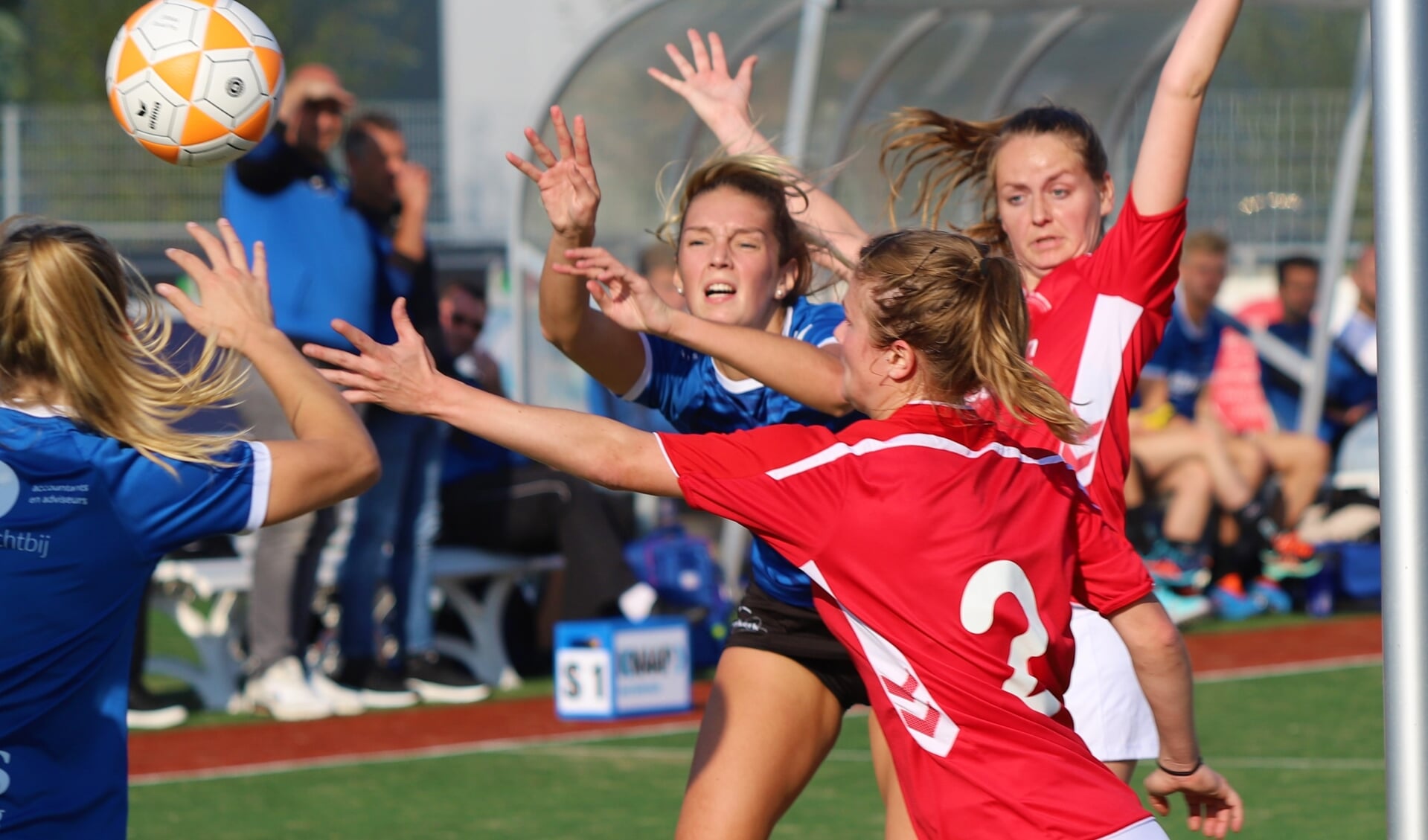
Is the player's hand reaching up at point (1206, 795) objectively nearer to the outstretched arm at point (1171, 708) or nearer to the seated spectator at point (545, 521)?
the outstretched arm at point (1171, 708)

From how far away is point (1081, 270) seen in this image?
362 cm

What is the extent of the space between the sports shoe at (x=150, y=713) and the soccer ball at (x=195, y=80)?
3.47 metres

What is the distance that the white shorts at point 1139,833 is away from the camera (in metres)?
2.71

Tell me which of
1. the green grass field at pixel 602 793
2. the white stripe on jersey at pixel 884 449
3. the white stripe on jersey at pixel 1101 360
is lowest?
the green grass field at pixel 602 793

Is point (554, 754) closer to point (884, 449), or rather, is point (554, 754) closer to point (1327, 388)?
point (884, 449)

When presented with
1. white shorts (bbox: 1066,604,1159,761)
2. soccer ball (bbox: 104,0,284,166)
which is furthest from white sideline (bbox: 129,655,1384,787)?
white shorts (bbox: 1066,604,1159,761)

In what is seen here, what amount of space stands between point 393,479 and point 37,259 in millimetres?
4835

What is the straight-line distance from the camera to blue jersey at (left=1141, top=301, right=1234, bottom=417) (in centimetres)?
1079

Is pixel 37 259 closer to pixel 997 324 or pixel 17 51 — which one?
pixel 997 324

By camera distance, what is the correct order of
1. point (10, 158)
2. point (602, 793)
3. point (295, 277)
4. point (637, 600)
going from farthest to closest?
point (10, 158), point (637, 600), point (295, 277), point (602, 793)

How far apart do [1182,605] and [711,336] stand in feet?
23.7

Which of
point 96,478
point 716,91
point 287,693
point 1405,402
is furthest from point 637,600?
point 1405,402

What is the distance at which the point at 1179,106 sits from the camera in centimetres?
330

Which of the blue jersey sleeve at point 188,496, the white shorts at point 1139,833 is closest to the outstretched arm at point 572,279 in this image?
the blue jersey sleeve at point 188,496
